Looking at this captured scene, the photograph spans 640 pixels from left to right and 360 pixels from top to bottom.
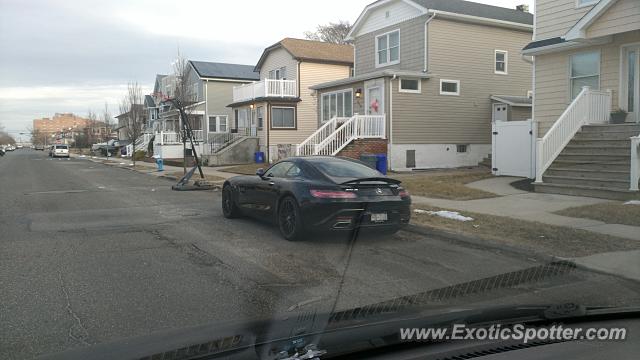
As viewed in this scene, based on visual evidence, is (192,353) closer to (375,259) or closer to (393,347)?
(393,347)

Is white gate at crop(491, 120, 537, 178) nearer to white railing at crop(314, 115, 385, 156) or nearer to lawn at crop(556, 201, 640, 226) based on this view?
white railing at crop(314, 115, 385, 156)

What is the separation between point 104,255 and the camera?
7730 millimetres

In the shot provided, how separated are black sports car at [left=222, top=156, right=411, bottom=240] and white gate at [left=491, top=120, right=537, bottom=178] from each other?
9798mm

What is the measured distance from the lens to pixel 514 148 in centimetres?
1836

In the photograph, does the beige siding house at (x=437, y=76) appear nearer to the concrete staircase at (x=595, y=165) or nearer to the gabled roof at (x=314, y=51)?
the gabled roof at (x=314, y=51)

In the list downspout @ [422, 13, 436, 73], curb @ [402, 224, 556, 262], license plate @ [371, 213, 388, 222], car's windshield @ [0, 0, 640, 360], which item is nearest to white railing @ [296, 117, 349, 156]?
car's windshield @ [0, 0, 640, 360]

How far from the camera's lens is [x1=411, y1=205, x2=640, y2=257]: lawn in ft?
25.8

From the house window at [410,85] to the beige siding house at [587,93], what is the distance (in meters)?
6.61

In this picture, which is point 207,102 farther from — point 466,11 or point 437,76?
point 466,11

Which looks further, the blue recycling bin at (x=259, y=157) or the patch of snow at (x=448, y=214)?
the blue recycling bin at (x=259, y=157)

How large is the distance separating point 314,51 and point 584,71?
20783 mm

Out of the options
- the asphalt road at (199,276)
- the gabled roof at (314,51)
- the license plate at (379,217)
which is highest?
the gabled roof at (314,51)

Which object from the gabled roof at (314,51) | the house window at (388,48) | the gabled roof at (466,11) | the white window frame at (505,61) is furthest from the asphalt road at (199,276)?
the gabled roof at (314,51)

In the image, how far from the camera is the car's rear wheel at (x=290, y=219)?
8719mm
